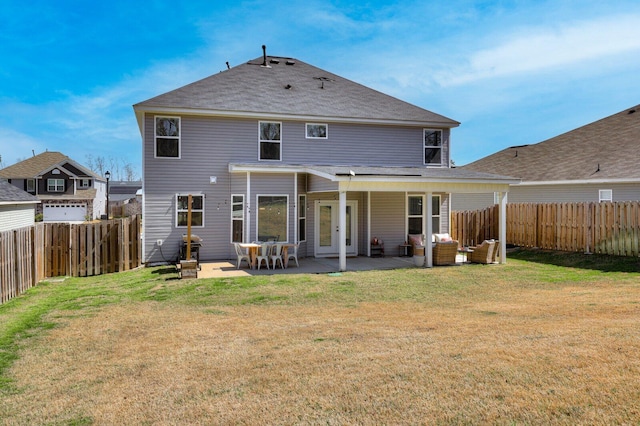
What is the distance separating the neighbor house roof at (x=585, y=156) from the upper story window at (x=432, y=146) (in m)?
6.52

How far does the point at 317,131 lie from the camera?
1655 centimetres

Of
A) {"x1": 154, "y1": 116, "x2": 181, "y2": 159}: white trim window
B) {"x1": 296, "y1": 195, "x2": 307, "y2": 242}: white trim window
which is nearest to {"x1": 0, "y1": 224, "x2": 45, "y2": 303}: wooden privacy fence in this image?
{"x1": 154, "y1": 116, "x2": 181, "y2": 159}: white trim window

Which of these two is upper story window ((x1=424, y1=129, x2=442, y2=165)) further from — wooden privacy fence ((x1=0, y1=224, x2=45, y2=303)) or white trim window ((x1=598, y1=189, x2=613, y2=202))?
wooden privacy fence ((x1=0, y1=224, x2=45, y2=303))

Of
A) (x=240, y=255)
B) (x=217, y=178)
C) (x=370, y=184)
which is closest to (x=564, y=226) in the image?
(x=370, y=184)

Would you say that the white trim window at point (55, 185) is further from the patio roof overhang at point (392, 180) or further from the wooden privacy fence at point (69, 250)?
the patio roof overhang at point (392, 180)

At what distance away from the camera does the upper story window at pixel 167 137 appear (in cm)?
1489

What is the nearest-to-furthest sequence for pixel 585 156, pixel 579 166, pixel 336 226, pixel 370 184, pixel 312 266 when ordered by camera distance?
pixel 370 184
pixel 312 266
pixel 336 226
pixel 579 166
pixel 585 156

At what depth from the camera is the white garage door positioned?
143 ft

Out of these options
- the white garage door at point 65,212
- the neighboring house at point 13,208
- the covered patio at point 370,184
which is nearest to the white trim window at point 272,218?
the covered patio at point 370,184

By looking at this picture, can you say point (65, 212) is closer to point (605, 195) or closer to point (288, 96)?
point (288, 96)

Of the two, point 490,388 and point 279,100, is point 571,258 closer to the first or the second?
point 279,100

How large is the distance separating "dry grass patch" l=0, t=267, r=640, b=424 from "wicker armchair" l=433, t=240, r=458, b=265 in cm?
665

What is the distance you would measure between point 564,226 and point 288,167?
1071cm

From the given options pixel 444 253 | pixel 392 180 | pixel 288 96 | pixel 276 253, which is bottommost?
pixel 444 253
